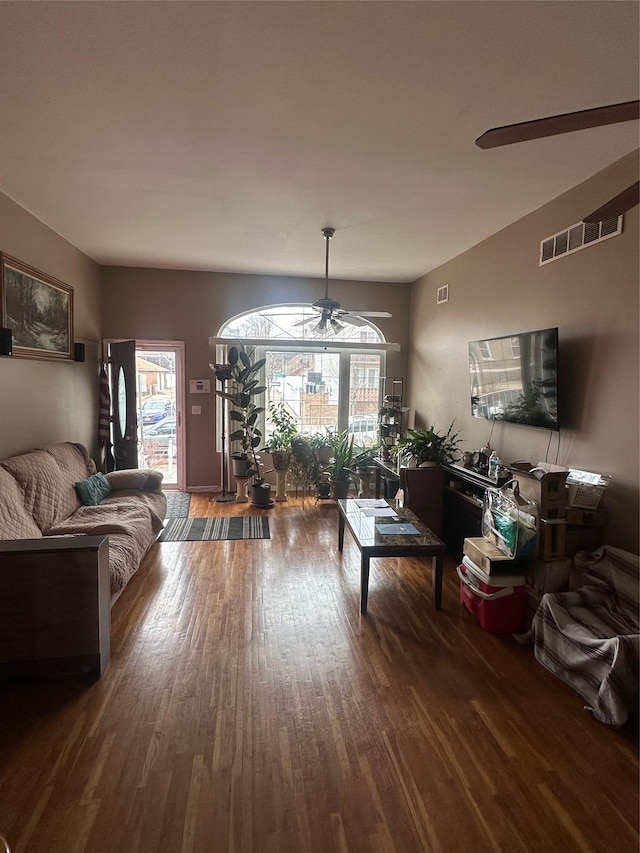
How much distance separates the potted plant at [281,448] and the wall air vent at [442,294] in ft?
7.71

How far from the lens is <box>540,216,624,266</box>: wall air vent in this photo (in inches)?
102

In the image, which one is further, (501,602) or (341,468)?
(341,468)

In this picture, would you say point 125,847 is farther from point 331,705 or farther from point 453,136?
point 453,136

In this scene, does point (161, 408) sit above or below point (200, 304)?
below

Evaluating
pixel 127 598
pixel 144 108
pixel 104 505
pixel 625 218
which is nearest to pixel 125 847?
pixel 127 598

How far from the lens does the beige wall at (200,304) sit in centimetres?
543

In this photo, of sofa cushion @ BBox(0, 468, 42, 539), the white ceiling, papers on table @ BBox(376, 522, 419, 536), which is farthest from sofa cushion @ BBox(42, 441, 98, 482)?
papers on table @ BBox(376, 522, 419, 536)

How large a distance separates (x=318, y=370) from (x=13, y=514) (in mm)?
3999

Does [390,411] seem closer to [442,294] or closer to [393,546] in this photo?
[442,294]

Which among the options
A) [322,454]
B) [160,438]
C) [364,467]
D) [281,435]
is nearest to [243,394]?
[281,435]

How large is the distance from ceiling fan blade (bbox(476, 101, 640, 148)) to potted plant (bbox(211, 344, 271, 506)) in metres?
4.25

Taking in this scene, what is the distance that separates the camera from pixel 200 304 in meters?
5.57

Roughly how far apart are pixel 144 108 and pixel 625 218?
8.64 feet

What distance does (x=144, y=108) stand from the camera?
2.10 m
